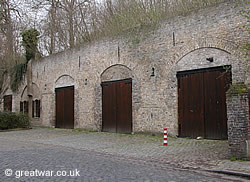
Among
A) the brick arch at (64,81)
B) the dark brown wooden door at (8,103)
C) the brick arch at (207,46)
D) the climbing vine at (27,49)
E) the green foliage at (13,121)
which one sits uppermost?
the climbing vine at (27,49)

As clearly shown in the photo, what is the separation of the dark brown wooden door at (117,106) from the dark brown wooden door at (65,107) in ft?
10.1

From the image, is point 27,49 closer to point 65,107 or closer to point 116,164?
point 65,107

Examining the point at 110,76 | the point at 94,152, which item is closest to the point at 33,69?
the point at 110,76

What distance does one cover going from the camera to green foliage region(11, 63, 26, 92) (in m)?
21.9

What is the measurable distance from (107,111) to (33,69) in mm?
9473

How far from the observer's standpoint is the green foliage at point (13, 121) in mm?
17438

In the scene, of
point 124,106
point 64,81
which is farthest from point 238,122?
point 64,81

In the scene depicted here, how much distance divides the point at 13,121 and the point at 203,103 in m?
12.9

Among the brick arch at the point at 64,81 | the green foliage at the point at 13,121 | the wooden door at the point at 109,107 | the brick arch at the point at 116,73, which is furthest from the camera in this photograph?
the green foliage at the point at 13,121

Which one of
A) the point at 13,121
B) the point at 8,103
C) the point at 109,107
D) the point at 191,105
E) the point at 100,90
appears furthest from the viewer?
the point at 8,103

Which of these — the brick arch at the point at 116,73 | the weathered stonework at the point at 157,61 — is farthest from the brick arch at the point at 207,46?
the brick arch at the point at 116,73

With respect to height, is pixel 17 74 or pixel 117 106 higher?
pixel 17 74

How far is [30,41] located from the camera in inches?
837

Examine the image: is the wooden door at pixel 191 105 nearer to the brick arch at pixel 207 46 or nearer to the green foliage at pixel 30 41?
the brick arch at pixel 207 46
